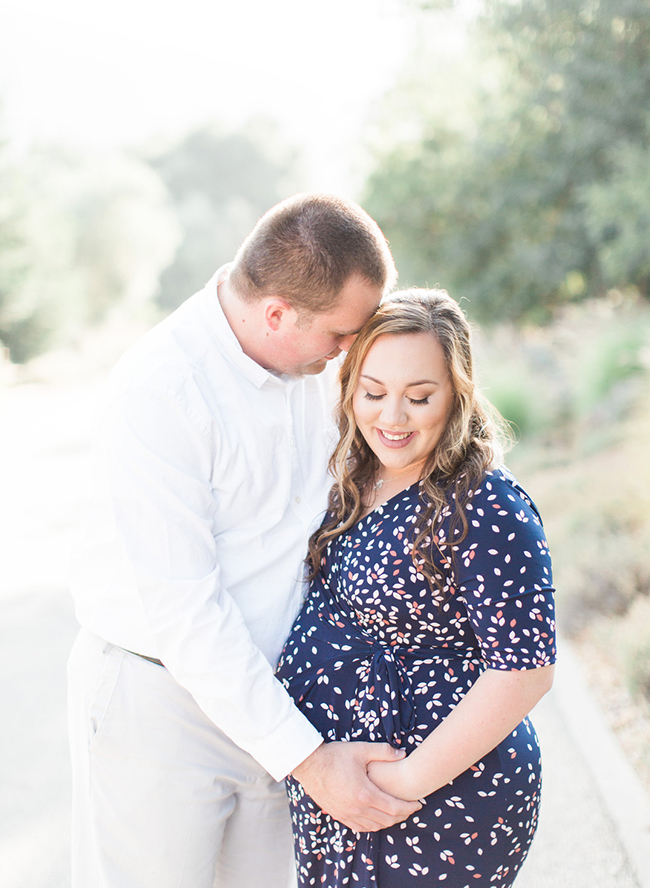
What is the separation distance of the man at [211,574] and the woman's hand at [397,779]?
0.02 m

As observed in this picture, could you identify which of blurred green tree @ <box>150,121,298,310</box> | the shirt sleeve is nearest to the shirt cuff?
the shirt sleeve

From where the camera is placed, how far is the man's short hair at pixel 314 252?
192cm

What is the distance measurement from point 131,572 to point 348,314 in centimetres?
88

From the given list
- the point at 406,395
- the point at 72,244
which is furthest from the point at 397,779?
the point at 72,244

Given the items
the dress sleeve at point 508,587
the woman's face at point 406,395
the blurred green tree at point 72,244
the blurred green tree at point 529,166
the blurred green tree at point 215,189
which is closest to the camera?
the dress sleeve at point 508,587

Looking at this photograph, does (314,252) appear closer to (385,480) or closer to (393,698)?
(385,480)

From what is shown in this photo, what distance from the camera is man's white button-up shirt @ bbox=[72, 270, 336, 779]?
174 centimetres

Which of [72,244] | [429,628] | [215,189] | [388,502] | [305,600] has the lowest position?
[429,628]

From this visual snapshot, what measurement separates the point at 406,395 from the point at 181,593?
75 cm

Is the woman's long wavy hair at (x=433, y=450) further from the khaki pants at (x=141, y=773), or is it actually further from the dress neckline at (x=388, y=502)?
the khaki pants at (x=141, y=773)

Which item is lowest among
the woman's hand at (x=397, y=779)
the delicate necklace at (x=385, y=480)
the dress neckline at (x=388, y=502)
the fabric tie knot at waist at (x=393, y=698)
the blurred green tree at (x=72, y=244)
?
the woman's hand at (x=397, y=779)

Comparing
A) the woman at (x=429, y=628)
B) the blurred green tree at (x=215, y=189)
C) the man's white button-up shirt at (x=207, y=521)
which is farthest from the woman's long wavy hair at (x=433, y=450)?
the blurred green tree at (x=215, y=189)

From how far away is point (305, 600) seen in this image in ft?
6.84

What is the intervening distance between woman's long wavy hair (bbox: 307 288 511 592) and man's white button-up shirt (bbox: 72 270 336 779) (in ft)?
0.44
